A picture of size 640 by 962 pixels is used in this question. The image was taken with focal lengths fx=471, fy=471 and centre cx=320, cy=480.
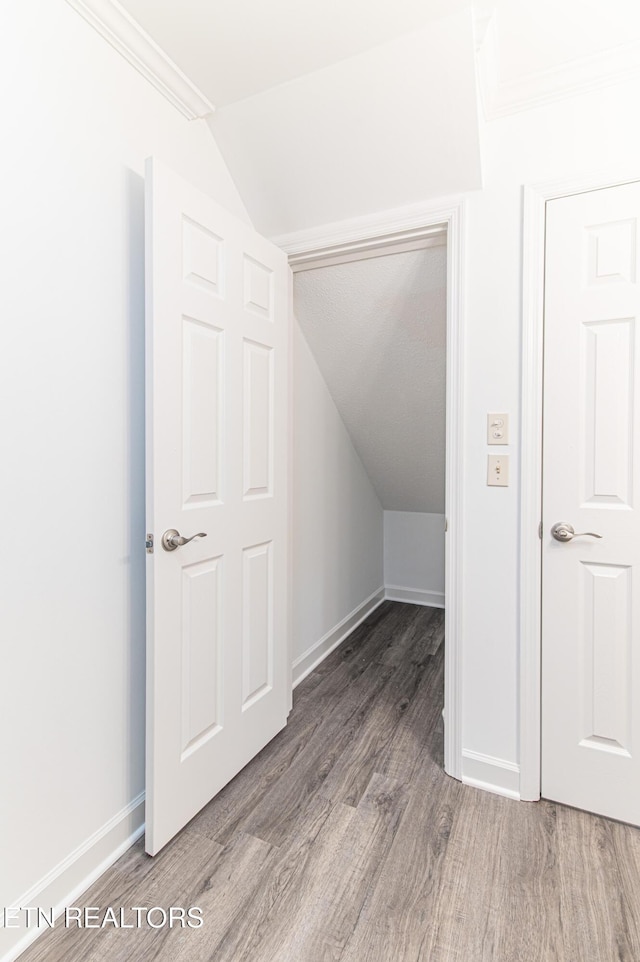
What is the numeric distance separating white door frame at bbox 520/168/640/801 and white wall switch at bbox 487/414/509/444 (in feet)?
0.17

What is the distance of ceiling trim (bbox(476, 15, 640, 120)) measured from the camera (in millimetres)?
1387

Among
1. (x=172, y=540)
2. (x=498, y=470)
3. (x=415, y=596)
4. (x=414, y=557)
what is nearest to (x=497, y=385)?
(x=498, y=470)

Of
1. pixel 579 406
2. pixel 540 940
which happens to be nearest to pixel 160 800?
pixel 540 940

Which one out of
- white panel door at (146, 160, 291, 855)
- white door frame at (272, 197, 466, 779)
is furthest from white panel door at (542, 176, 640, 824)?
white panel door at (146, 160, 291, 855)

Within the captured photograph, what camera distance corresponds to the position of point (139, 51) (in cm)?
138

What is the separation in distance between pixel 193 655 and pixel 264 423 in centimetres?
87

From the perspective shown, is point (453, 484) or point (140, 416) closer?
point (140, 416)

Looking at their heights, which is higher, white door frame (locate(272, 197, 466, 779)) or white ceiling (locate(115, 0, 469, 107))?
white ceiling (locate(115, 0, 469, 107))

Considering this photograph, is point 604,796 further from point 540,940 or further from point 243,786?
point 243,786

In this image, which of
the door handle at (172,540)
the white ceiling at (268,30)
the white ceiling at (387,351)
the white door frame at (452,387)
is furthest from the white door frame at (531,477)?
the door handle at (172,540)

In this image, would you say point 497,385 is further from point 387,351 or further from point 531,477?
point 387,351

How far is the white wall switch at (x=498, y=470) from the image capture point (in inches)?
64.1

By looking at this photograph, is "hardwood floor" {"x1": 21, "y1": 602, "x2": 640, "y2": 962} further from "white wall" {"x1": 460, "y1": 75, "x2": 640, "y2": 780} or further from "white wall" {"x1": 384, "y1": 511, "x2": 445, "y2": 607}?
"white wall" {"x1": 384, "y1": 511, "x2": 445, "y2": 607}

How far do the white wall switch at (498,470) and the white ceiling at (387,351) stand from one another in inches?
35.0
